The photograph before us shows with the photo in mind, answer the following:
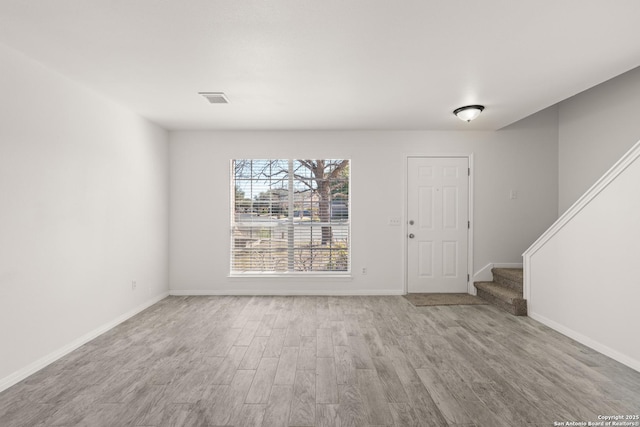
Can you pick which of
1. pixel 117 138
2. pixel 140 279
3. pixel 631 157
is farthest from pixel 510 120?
pixel 140 279

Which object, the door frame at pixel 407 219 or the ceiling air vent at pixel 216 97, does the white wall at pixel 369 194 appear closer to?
the door frame at pixel 407 219

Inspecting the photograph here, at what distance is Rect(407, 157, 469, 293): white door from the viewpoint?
518cm

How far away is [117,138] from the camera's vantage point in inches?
153

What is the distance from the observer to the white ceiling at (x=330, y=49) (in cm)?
204

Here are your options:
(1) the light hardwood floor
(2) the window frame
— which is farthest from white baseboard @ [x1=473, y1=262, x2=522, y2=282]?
(2) the window frame

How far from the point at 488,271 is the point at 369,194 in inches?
86.5

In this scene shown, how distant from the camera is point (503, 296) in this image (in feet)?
14.3

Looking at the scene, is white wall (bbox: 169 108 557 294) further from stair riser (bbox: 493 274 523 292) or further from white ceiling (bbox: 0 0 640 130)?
white ceiling (bbox: 0 0 640 130)

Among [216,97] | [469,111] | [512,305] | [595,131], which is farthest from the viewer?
[595,131]

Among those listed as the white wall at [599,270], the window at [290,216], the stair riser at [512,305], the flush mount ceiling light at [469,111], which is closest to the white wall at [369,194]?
the window at [290,216]

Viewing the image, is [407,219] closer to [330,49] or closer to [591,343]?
[591,343]

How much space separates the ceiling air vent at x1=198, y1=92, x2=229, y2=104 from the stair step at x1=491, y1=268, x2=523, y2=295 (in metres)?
4.33

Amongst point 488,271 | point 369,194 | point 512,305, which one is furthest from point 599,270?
point 369,194

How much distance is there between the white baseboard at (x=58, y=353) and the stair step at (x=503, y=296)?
15.6ft
